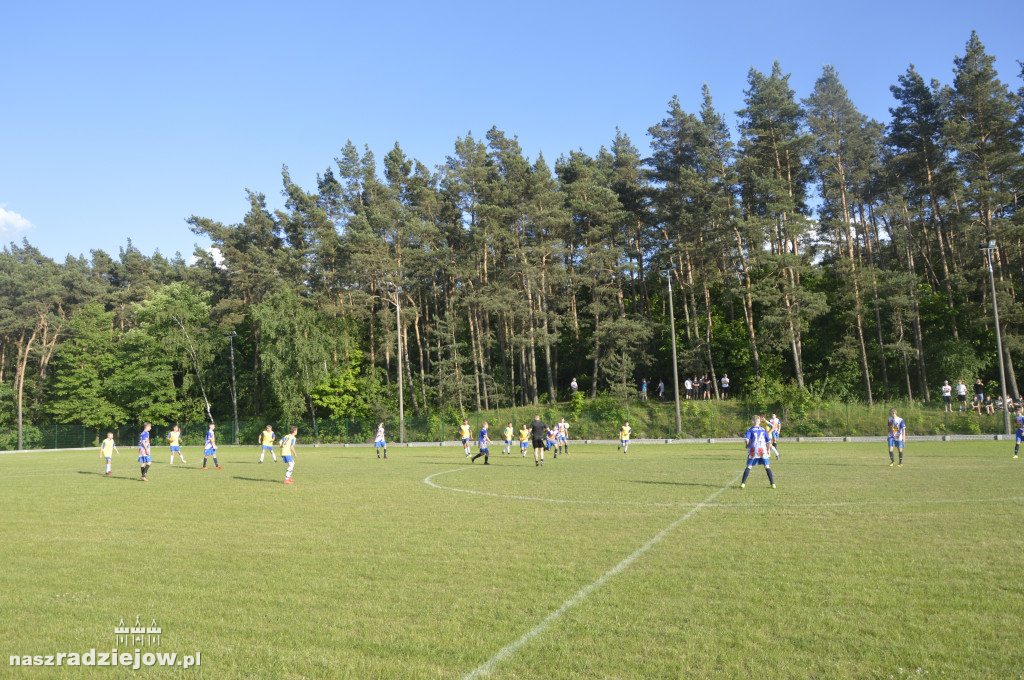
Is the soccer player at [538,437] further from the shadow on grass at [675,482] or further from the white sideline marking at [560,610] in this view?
the white sideline marking at [560,610]

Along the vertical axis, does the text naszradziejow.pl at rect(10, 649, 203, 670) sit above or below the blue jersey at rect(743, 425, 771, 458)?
below

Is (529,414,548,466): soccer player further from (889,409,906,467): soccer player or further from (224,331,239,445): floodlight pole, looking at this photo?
(224,331,239,445): floodlight pole

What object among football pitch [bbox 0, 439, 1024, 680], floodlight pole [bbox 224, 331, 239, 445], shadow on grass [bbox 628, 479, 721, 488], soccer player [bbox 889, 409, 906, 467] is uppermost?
floodlight pole [bbox 224, 331, 239, 445]

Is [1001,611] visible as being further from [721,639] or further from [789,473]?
[789,473]

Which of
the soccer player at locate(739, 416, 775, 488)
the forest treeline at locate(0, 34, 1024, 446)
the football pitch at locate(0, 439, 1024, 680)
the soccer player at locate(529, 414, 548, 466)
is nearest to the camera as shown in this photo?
the football pitch at locate(0, 439, 1024, 680)

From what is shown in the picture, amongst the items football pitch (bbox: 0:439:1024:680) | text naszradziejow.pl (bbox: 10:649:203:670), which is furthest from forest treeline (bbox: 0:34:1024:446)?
text naszradziejow.pl (bbox: 10:649:203:670)

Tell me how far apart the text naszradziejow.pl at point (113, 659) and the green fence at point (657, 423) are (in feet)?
134

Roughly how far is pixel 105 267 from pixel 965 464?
351 ft

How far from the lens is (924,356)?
161ft

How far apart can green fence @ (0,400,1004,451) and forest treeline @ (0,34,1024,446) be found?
2952mm

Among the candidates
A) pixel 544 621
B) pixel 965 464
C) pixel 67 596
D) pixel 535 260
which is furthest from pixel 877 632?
pixel 535 260

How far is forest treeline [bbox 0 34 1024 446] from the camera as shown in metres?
47.3

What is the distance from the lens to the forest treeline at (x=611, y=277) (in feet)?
155

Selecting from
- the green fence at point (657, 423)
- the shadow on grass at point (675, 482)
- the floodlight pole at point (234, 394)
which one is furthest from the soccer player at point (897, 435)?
the floodlight pole at point (234, 394)
